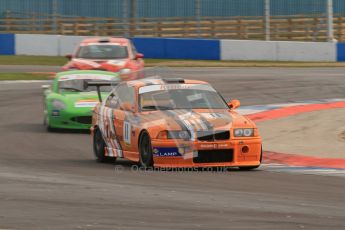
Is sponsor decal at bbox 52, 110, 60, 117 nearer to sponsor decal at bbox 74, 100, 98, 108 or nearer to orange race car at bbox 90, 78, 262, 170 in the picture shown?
sponsor decal at bbox 74, 100, 98, 108

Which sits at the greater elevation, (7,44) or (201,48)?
(7,44)

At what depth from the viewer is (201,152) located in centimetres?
1225

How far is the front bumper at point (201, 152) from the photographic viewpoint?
12227 millimetres

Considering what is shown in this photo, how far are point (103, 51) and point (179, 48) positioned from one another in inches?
505

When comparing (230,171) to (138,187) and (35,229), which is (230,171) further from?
(35,229)

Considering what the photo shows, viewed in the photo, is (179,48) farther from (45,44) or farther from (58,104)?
(58,104)

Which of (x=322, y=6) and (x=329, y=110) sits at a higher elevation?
(x=322, y=6)

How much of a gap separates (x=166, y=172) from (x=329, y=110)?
839 centimetres

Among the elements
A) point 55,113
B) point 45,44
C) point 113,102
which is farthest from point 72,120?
point 45,44

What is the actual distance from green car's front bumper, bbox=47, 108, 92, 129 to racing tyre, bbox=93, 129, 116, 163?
3.70 m

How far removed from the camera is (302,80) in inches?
1086

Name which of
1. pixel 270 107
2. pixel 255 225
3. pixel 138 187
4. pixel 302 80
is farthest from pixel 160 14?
pixel 255 225

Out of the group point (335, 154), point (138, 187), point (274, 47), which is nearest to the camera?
point (138, 187)

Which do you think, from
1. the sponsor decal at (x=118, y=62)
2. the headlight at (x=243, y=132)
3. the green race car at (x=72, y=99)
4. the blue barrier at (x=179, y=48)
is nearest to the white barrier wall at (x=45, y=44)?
the blue barrier at (x=179, y=48)
